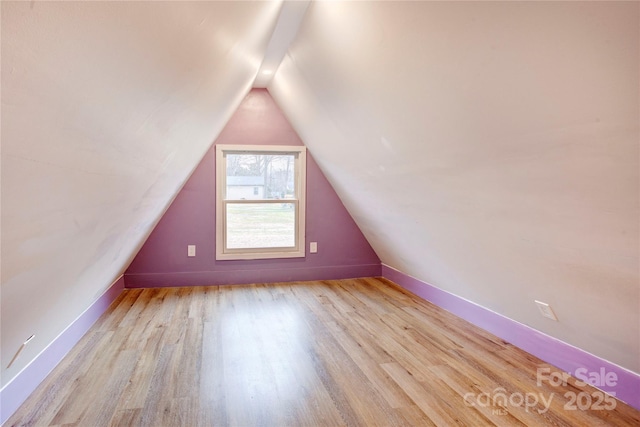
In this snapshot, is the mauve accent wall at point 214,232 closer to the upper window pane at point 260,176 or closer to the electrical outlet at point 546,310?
the upper window pane at point 260,176

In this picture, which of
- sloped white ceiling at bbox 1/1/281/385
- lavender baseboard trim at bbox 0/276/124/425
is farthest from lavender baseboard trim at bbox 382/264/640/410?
lavender baseboard trim at bbox 0/276/124/425

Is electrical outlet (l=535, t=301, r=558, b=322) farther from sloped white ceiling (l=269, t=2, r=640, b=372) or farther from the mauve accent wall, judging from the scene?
the mauve accent wall

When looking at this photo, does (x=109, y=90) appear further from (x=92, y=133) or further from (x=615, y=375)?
(x=615, y=375)

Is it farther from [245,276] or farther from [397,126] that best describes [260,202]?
[397,126]

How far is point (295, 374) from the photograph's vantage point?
7.55ft

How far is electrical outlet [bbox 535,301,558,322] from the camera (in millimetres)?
2264

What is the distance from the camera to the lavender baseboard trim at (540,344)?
2.00 metres

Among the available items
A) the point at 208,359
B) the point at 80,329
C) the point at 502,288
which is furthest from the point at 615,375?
the point at 80,329

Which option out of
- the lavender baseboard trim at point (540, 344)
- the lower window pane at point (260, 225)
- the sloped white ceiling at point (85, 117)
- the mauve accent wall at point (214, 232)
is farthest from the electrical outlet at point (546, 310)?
the lower window pane at point (260, 225)

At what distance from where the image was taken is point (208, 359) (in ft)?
8.17

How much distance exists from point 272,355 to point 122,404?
36.6 inches

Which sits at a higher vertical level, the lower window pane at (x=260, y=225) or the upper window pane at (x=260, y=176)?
the upper window pane at (x=260, y=176)

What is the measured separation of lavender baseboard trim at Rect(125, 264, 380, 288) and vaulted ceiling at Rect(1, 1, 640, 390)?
133 centimetres

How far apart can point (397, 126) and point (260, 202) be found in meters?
2.61
